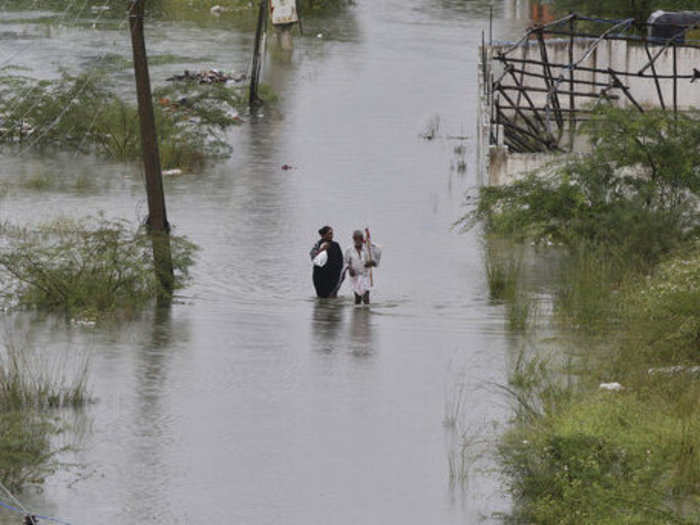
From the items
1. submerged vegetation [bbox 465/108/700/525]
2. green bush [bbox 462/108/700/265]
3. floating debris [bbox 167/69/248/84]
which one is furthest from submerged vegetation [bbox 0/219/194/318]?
floating debris [bbox 167/69/248/84]

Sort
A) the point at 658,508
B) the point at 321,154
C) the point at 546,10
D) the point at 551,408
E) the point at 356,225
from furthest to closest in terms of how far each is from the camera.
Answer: the point at 546,10 < the point at 321,154 < the point at 356,225 < the point at 551,408 < the point at 658,508

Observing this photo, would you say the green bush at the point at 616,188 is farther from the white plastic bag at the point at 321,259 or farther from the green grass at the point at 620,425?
the green grass at the point at 620,425

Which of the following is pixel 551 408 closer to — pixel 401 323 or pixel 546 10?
pixel 401 323

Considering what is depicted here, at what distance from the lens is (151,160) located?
20.6m

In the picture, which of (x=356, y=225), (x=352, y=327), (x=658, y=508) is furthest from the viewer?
(x=356, y=225)

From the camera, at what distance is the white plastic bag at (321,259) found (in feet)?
62.2

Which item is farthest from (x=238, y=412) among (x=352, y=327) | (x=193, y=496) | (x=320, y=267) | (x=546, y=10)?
(x=546, y=10)

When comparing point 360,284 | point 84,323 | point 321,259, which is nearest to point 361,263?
point 360,284

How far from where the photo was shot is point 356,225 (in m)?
26.0

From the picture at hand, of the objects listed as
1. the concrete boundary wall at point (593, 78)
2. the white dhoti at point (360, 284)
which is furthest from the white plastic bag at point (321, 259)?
the concrete boundary wall at point (593, 78)

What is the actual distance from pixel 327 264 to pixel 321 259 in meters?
0.37

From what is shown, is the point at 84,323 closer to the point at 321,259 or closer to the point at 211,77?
the point at 321,259

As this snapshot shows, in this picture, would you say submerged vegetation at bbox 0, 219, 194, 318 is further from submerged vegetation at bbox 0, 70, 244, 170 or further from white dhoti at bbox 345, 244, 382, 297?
submerged vegetation at bbox 0, 70, 244, 170

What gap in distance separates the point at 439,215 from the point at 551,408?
1445cm
